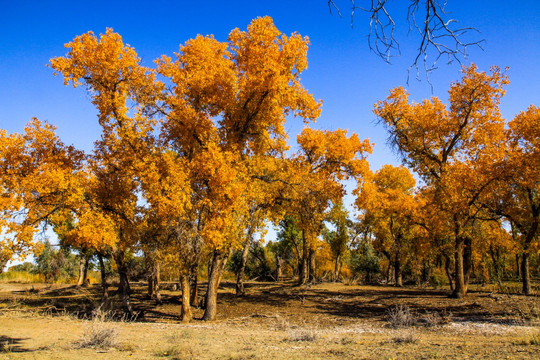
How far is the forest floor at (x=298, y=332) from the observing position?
269 inches

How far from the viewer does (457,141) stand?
17.3 metres

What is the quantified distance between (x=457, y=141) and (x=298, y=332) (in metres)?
13.3

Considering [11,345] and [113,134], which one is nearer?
[11,345]

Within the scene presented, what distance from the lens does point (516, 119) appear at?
1686 cm

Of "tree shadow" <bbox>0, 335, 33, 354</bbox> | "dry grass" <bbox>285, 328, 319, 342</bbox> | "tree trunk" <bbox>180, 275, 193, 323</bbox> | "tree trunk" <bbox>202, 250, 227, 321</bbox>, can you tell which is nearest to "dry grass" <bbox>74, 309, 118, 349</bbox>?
"tree shadow" <bbox>0, 335, 33, 354</bbox>

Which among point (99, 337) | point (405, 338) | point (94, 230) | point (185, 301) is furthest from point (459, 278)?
point (94, 230)

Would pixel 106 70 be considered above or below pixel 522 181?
above

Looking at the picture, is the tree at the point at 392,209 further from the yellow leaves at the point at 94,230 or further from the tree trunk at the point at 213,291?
the yellow leaves at the point at 94,230

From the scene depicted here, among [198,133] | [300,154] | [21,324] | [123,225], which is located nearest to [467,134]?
[300,154]

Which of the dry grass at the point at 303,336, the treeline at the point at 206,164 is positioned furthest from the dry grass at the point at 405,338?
the treeline at the point at 206,164

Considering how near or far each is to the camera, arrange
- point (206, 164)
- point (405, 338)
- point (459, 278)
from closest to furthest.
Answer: point (405, 338) < point (206, 164) < point (459, 278)

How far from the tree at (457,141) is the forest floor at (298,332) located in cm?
378

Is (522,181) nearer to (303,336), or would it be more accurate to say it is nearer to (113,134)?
(303,336)

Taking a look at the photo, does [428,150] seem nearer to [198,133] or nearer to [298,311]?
[298,311]
